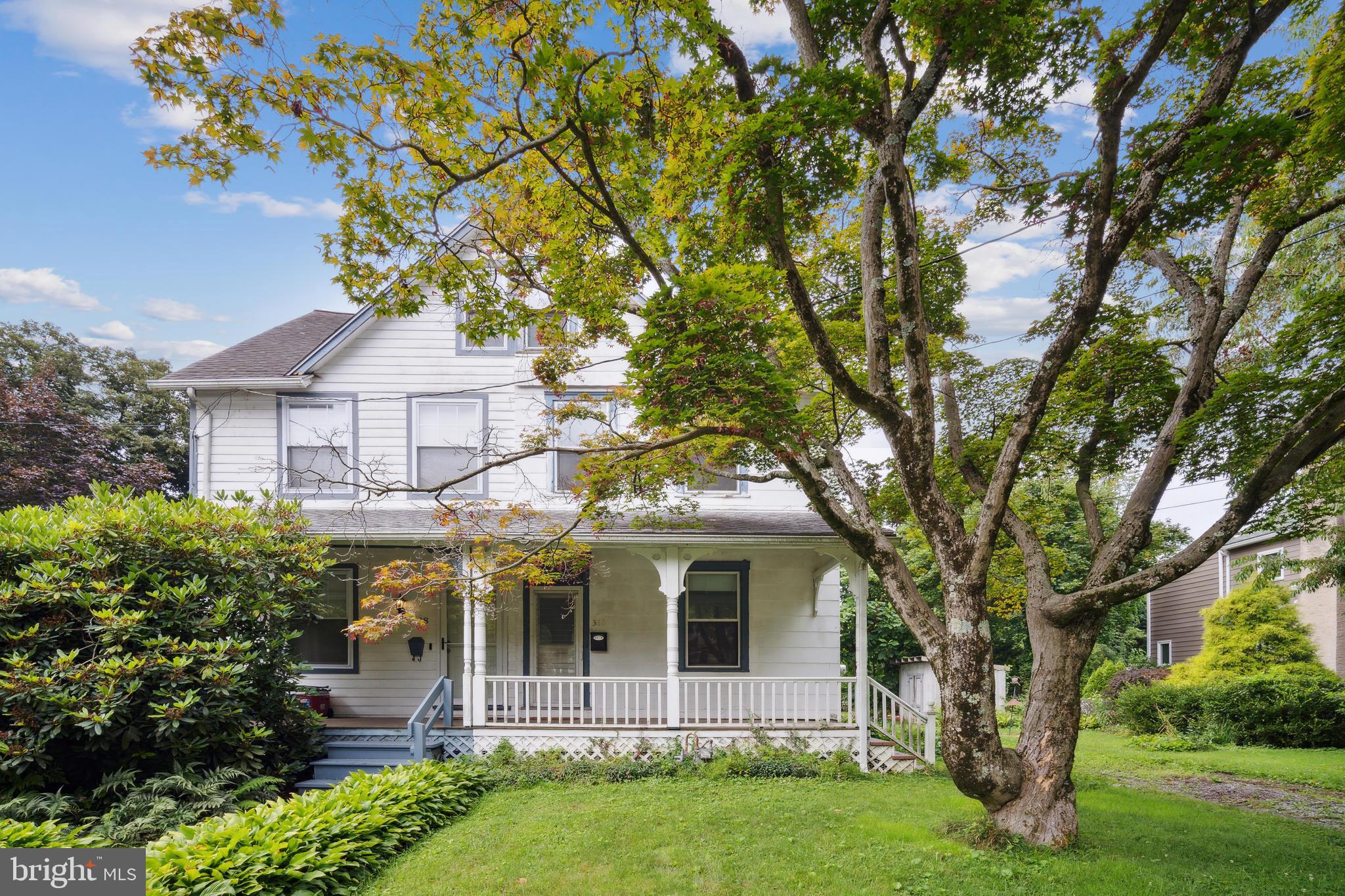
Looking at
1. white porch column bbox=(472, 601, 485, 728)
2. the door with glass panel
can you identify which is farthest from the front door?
white porch column bbox=(472, 601, 485, 728)

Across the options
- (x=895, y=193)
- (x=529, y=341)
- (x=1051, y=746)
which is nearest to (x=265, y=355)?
(x=529, y=341)

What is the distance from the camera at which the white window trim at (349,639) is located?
11.1 meters

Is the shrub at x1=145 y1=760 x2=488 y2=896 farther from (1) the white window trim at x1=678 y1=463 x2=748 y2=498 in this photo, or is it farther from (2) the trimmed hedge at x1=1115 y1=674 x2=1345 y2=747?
(2) the trimmed hedge at x1=1115 y1=674 x2=1345 y2=747

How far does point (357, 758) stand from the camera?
8.98 meters

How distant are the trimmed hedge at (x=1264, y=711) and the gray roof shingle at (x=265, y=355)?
17355 mm

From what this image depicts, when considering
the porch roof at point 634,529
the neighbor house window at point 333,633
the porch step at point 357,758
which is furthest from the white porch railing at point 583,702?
the neighbor house window at point 333,633

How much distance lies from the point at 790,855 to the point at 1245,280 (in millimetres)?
6712

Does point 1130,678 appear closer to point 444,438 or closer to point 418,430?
point 444,438

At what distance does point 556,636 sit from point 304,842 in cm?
634

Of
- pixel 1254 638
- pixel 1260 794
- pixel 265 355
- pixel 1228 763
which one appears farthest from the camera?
pixel 1254 638

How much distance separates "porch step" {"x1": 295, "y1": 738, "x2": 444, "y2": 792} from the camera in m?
8.58

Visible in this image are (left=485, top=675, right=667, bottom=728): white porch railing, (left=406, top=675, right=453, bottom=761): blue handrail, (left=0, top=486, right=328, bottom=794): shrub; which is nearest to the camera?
(left=0, top=486, right=328, bottom=794): shrub

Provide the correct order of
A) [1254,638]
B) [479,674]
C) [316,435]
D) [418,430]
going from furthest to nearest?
1. [1254,638]
2. [418,430]
3. [316,435]
4. [479,674]

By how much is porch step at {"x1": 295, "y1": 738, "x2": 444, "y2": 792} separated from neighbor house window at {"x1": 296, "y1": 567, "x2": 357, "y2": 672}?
2054mm
